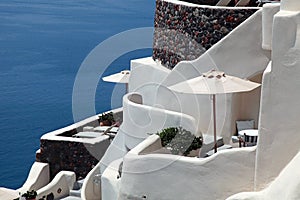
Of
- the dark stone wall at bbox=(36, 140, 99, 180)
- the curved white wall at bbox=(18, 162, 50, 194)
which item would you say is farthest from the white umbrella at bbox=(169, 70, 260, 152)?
the curved white wall at bbox=(18, 162, 50, 194)

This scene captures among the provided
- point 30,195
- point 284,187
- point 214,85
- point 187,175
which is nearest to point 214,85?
point 214,85

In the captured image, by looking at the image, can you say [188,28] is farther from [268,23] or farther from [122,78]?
[268,23]

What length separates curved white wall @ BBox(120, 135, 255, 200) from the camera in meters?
11.8

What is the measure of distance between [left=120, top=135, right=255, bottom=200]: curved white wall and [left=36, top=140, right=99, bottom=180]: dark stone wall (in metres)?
7.65

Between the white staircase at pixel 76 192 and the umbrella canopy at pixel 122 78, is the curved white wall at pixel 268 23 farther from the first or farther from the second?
the umbrella canopy at pixel 122 78

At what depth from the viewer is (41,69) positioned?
69875mm

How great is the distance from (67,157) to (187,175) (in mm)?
9570

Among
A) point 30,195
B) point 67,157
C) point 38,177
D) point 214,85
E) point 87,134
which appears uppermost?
point 214,85

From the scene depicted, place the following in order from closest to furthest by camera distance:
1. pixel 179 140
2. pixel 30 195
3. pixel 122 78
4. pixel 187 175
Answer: pixel 187 175, pixel 179 140, pixel 30 195, pixel 122 78

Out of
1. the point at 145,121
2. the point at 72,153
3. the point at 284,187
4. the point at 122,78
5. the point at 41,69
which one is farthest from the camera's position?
the point at 41,69

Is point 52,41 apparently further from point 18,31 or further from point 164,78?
point 164,78

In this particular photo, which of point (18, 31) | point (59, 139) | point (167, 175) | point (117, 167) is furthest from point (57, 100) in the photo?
point (18, 31)

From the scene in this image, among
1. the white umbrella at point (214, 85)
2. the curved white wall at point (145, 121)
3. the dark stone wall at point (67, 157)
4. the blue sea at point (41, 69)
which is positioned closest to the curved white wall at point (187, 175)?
the white umbrella at point (214, 85)

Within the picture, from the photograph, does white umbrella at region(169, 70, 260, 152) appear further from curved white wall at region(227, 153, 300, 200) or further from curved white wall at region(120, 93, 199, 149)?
curved white wall at region(227, 153, 300, 200)
